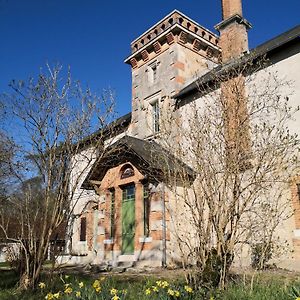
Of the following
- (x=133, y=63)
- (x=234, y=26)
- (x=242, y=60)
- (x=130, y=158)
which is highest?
(x=133, y=63)

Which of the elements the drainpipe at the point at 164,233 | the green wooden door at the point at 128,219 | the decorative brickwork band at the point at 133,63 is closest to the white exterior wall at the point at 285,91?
the drainpipe at the point at 164,233

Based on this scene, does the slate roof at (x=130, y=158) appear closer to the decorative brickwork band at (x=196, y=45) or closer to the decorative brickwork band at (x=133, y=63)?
the decorative brickwork band at (x=133, y=63)

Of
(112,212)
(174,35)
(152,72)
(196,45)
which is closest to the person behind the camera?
(112,212)

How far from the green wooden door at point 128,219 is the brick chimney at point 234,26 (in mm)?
7221

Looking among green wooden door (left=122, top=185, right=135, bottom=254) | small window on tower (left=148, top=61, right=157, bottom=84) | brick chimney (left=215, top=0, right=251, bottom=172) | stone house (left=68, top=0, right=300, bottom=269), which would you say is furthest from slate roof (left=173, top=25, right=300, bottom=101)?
green wooden door (left=122, top=185, right=135, bottom=254)

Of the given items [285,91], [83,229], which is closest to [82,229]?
[83,229]

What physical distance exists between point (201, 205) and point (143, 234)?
7.34 m

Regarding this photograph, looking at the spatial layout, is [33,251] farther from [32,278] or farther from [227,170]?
[227,170]

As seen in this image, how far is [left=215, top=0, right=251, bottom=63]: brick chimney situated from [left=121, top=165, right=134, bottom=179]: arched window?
626cm

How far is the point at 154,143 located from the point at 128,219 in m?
3.93

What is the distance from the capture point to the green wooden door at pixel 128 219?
13844 millimetres

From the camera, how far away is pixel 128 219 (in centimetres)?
1420

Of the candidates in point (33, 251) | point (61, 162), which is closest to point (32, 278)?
point (33, 251)

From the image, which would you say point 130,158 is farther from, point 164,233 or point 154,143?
point 164,233
